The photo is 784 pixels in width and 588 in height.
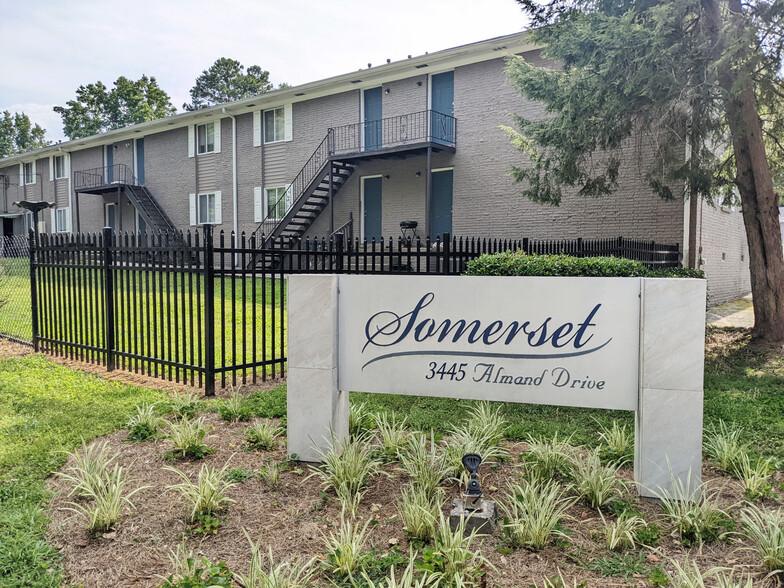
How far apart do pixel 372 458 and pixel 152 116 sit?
5189 cm

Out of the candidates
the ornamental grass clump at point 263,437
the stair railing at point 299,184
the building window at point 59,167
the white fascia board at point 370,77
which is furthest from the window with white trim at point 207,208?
the ornamental grass clump at point 263,437

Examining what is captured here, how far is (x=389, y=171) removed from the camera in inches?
698

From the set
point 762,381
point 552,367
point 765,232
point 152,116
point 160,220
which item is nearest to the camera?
point 552,367

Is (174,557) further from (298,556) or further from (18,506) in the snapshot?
(18,506)

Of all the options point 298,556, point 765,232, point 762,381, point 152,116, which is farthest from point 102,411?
point 152,116

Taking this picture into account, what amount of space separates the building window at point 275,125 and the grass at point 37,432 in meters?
14.2

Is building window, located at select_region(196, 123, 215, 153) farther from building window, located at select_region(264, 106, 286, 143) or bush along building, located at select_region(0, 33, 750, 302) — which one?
building window, located at select_region(264, 106, 286, 143)

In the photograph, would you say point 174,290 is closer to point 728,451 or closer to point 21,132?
point 728,451

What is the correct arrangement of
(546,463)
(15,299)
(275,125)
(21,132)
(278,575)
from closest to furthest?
(278,575) < (546,463) < (15,299) < (275,125) < (21,132)

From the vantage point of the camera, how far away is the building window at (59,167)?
29.9 m

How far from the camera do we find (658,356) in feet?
10.9

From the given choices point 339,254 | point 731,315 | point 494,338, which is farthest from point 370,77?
point 494,338

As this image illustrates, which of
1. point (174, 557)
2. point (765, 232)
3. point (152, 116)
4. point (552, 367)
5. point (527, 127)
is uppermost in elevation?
point (152, 116)

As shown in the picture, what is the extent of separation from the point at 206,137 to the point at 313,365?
21302 mm
